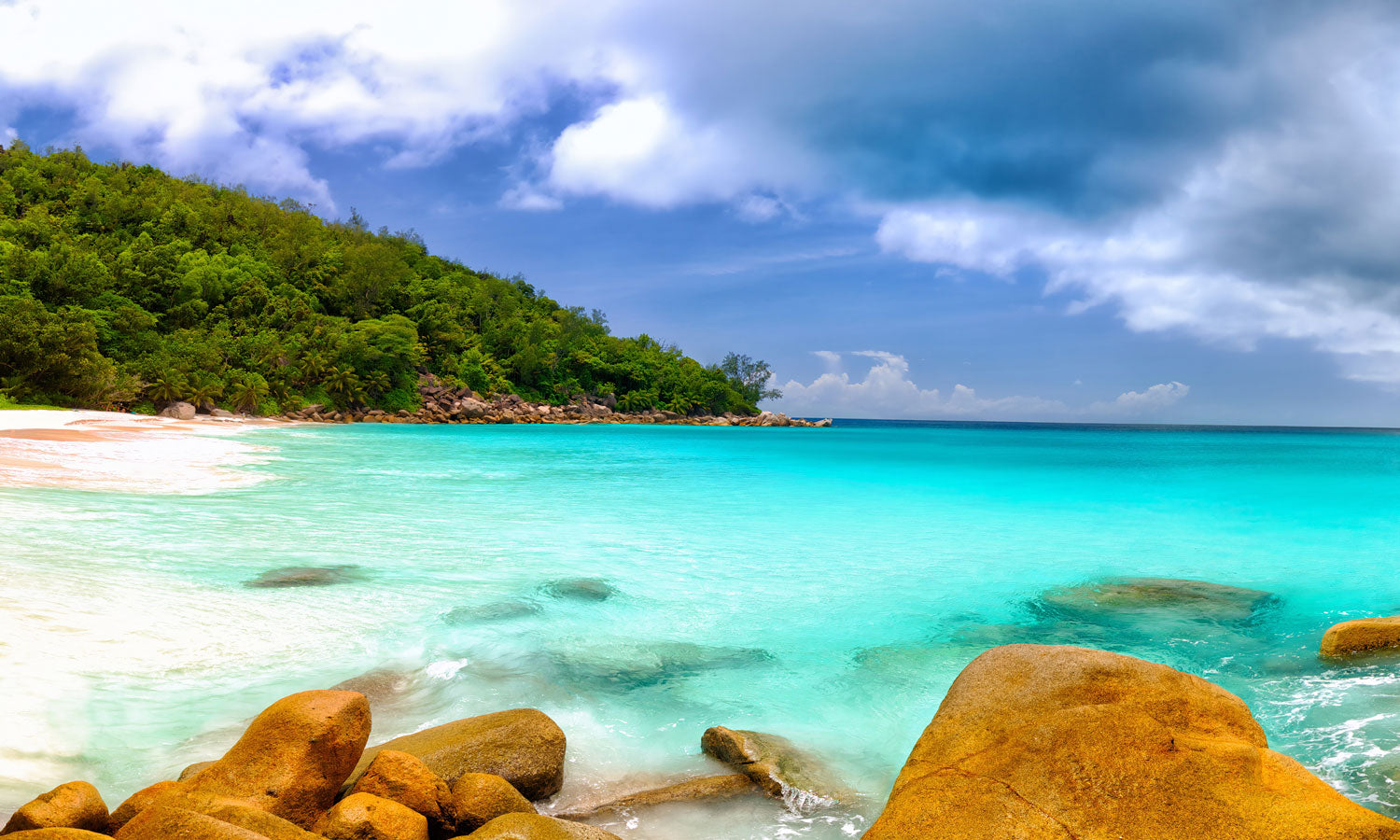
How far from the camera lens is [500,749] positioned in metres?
3.51

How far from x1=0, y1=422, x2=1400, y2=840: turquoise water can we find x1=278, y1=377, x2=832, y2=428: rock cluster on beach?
43.5 metres

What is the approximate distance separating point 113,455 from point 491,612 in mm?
15023

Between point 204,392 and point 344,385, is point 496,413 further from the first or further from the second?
point 204,392

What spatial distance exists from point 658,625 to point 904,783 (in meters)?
4.10

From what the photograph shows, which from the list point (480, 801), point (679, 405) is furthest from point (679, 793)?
point (679, 405)

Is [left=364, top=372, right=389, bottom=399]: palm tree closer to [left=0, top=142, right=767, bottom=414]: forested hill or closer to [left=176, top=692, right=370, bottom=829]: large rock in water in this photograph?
[left=0, top=142, right=767, bottom=414]: forested hill

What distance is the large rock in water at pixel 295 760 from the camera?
3002 mm

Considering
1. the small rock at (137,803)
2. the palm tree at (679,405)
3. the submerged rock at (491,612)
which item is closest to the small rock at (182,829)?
the small rock at (137,803)

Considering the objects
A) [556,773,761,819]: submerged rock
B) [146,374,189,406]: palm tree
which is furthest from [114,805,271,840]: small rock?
[146,374,189,406]: palm tree

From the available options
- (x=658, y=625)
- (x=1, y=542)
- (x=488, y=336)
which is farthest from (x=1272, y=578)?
(x=488, y=336)

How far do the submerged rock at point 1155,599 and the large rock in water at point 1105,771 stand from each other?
5.01m

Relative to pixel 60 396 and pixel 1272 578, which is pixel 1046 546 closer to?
pixel 1272 578

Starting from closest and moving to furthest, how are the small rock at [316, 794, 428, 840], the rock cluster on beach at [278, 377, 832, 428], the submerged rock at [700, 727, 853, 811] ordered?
the small rock at [316, 794, 428, 840] → the submerged rock at [700, 727, 853, 811] → the rock cluster on beach at [278, 377, 832, 428]

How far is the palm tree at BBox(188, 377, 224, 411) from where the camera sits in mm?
40594
